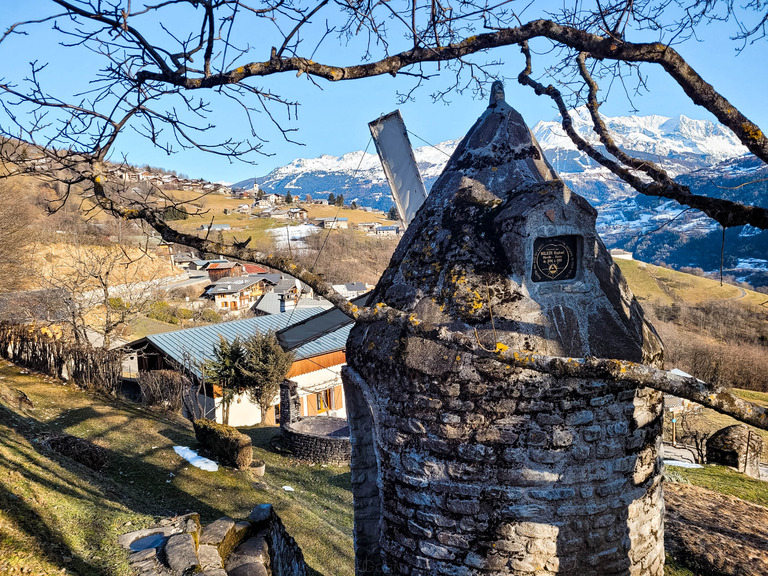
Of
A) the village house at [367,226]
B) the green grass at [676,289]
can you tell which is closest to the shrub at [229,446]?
the green grass at [676,289]

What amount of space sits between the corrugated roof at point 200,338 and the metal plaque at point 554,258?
52.7ft

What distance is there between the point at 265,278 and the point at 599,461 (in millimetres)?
58520

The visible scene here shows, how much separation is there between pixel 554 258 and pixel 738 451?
A: 445 inches

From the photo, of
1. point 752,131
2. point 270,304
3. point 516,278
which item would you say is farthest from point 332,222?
point 270,304

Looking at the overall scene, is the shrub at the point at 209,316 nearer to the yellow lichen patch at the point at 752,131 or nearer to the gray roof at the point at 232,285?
the gray roof at the point at 232,285

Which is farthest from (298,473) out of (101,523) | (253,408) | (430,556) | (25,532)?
(430,556)

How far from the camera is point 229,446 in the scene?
12.9 metres

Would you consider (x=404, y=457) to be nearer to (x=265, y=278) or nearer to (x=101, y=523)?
(x=101, y=523)

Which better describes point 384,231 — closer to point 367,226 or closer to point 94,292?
point 367,226

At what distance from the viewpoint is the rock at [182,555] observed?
5016 mm

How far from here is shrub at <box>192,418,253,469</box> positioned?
12.8 m

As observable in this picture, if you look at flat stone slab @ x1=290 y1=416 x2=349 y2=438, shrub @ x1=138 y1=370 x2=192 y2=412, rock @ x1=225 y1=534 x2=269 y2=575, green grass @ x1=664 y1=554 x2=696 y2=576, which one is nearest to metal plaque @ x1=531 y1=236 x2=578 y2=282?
green grass @ x1=664 y1=554 x2=696 y2=576

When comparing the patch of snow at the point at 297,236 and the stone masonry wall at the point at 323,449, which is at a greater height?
the patch of snow at the point at 297,236

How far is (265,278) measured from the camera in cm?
6019
